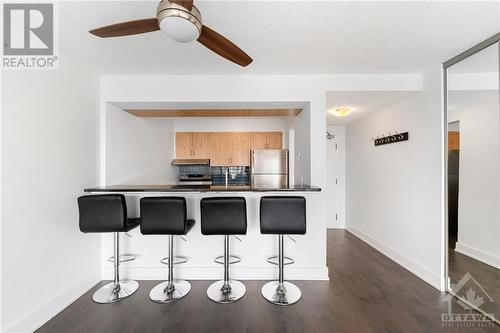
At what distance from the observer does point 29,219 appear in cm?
188

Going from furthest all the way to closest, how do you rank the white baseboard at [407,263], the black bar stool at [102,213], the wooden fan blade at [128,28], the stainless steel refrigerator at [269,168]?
the stainless steel refrigerator at [269,168] → the white baseboard at [407,263] → the black bar stool at [102,213] → the wooden fan blade at [128,28]

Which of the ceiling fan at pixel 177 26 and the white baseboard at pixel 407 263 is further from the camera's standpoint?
the white baseboard at pixel 407 263

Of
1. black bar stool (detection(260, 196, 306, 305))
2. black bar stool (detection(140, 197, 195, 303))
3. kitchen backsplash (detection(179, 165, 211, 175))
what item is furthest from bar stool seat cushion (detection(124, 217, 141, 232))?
kitchen backsplash (detection(179, 165, 211, 175))

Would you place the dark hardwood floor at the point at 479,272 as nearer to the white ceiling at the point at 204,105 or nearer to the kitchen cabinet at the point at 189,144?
the white ceiling at the point at 204,105

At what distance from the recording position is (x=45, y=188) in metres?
2.03

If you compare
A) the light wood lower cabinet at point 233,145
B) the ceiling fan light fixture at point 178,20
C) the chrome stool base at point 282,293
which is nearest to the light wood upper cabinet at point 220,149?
the light wood lower cabinet at point 233,145

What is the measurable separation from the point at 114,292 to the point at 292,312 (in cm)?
190

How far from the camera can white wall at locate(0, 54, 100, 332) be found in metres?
1.74

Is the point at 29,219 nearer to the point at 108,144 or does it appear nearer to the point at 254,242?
the point at 108,144

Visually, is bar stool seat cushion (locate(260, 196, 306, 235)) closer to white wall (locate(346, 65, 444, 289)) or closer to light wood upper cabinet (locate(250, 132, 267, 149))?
white wall (locate(346, 65, 444, 289))

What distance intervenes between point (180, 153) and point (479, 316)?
5119mm

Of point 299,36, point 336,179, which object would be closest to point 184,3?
point 299,36

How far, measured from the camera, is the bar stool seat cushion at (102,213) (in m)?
2.19

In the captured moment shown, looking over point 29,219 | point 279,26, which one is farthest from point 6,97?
point 279,26
